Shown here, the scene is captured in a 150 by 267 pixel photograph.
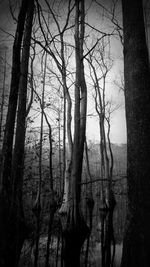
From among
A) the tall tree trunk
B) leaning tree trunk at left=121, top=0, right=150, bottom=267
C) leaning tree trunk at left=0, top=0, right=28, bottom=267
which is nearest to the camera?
leaning tree trunk at left=121, top=0, right=150, bottom=267

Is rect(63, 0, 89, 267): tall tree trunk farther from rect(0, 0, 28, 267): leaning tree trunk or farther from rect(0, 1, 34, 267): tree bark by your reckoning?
rect(0, 0, 28, 267): leaning tree trunk

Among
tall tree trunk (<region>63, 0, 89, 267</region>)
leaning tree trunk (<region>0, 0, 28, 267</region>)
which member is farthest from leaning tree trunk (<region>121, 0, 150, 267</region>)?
tall tree trunk (<region>63, 0, 89, 267</region>)

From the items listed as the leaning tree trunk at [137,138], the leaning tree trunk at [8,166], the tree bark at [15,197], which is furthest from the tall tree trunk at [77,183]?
the leaning tree trunk at [137,138]

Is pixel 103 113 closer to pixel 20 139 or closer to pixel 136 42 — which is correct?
pixel 20 139

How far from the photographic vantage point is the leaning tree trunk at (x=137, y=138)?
6.31 ft

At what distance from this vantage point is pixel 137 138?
2.13 meters

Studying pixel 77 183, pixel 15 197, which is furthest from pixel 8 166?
pixel 77 183

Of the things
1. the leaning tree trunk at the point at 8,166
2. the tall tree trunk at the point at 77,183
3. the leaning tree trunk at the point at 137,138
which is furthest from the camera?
the tall tree trunk at the point at 77,183

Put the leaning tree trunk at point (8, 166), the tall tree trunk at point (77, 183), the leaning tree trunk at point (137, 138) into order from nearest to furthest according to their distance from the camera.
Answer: the leaning tree trunk at point (137, 138), the leaning tree trunk at point (8, 166), the tall tree trunk at point (77, 183)

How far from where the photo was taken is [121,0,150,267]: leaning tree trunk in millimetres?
1922

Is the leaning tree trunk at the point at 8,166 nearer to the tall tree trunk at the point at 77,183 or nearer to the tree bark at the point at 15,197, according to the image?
the tree bark at the point at 15,197

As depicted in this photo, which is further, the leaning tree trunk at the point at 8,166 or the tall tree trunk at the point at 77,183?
the tall tree trunk at the point at 77,183

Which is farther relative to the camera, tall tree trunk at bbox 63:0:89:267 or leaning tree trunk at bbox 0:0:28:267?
tall tree trunk at bbox 63:0:89:267

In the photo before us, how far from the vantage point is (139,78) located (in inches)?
89.1
